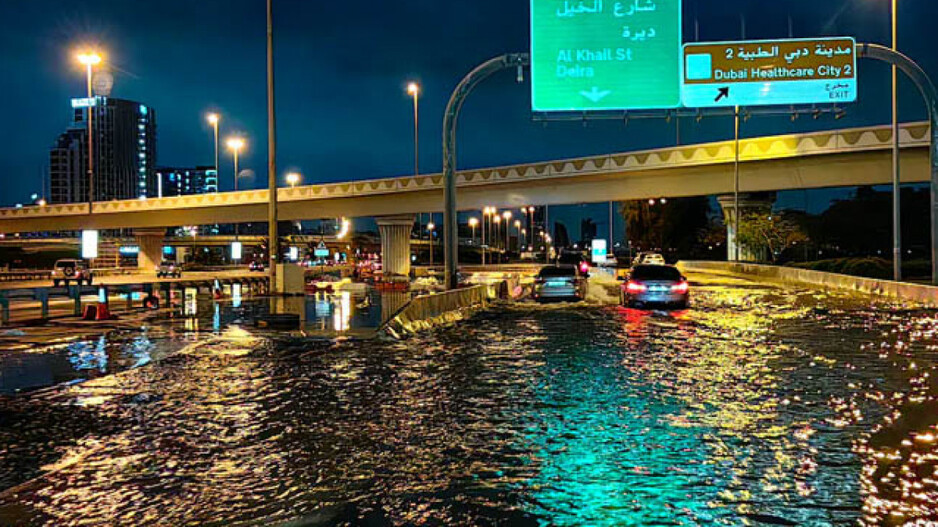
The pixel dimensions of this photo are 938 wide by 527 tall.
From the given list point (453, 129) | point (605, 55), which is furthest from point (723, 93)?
point (453, 129)

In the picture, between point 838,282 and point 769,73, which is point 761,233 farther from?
point 769,73

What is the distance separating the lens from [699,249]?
11838cm

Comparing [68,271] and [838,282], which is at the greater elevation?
[68,271]

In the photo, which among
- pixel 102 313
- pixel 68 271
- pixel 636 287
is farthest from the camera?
pixel 68 271

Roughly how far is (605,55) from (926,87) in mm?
11196

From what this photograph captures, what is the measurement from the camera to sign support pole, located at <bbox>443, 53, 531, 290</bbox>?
26094mm

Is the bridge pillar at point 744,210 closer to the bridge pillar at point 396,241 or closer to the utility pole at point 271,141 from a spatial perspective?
the bridge pillar at point 396,241

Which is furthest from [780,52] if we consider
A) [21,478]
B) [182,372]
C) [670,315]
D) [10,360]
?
[21,478]

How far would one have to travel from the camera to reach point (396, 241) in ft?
259

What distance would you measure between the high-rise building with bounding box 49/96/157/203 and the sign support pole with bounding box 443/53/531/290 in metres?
152

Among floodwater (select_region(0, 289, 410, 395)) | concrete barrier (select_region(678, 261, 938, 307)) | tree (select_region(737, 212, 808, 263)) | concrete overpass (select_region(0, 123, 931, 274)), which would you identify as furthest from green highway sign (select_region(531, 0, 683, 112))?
tree (select_region(737, 212, 808, 263))

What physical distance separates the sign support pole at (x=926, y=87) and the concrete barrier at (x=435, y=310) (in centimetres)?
1555

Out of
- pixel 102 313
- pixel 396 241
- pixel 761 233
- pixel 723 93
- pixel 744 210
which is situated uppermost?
pixel 723 93

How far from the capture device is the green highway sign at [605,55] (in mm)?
26719
